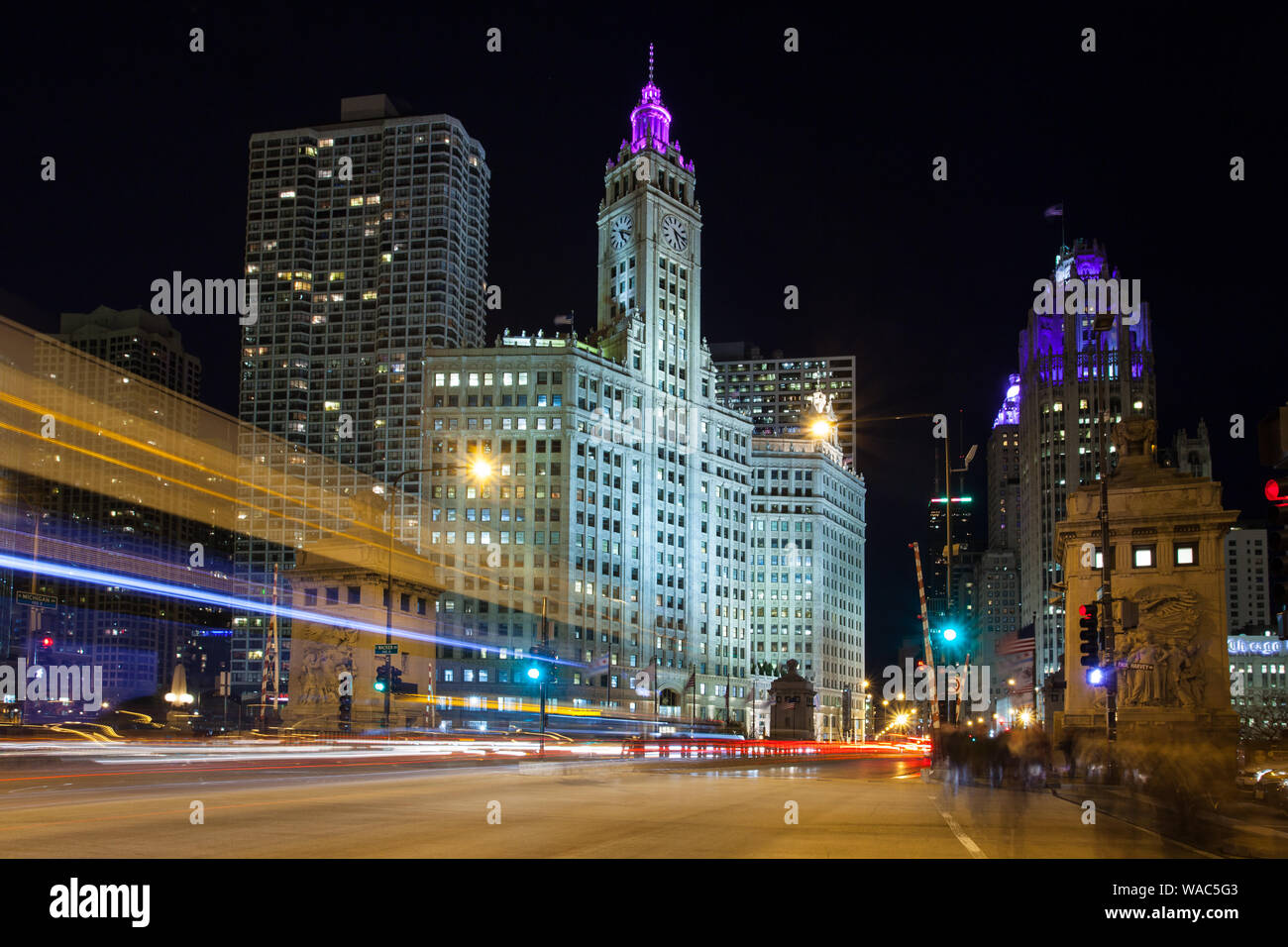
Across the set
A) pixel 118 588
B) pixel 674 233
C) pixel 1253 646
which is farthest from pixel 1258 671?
pixel 118 588

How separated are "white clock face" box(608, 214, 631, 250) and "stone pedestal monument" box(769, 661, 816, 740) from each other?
67.2 m

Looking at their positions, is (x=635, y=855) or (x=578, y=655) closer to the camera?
(x=635, y=855)

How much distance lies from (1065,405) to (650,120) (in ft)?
279

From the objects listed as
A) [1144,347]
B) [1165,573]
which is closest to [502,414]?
[1165,573]

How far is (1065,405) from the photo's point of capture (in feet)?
599

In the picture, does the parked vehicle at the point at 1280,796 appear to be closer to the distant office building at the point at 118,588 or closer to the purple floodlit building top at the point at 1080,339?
the distant office building at the point at 118,588

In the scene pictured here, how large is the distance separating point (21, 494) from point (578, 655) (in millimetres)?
58100

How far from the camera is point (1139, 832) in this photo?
19094 millimetres

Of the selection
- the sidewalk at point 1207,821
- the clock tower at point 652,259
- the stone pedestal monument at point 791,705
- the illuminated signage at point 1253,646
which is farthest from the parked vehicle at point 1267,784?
the illuminated signage at point 1253,646

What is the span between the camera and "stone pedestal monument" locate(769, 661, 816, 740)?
91.4m

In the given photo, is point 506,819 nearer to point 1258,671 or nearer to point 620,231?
point 620,231

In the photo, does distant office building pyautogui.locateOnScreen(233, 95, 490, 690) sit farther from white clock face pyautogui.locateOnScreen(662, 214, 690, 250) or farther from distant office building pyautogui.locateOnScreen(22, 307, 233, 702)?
white clock face pyautogui.locateOnScreen(662, 214, 690, 250)

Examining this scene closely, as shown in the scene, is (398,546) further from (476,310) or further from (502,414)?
(476,310)

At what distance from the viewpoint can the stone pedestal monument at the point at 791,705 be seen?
91375 mm
